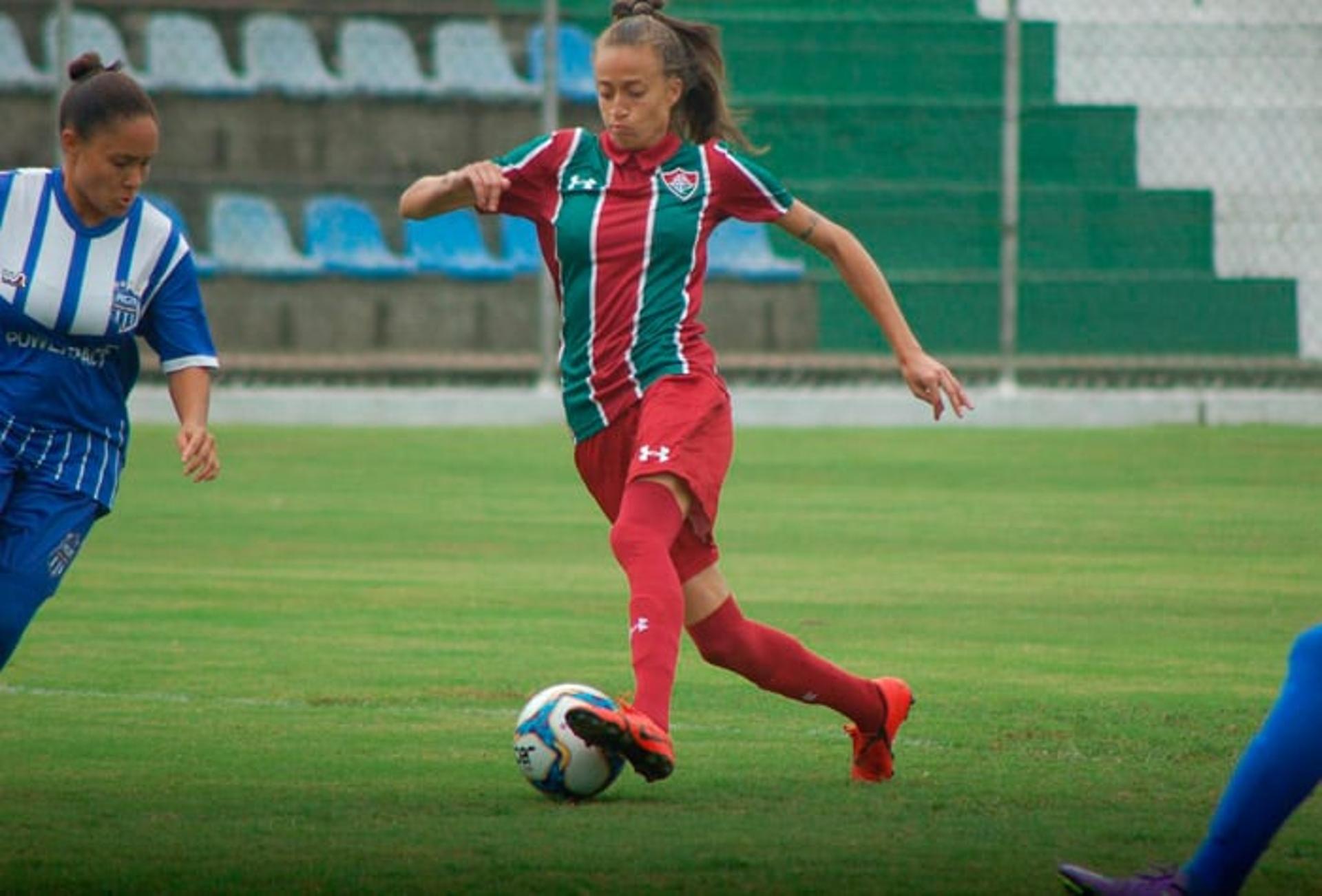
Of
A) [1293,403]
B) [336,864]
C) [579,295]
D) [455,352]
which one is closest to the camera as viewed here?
[336,864]

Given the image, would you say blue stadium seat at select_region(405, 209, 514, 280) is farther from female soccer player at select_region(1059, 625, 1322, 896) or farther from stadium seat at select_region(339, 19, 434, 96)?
female soccer player at select_region(1059, 625, 1322, 896)

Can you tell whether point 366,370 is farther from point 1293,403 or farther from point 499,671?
point 499,671

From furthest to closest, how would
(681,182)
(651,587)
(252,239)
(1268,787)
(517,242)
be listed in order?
(517,242)
(252,239)
(681,182)
(651,587)
(1268,787)

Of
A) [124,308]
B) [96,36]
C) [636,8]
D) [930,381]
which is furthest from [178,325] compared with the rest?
[96,36]

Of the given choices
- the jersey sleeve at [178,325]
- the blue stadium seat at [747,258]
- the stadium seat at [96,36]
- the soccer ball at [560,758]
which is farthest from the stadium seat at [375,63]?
the soccer ball at [560,758]

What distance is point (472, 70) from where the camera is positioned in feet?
66.8

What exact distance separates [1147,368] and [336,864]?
45.5 ft

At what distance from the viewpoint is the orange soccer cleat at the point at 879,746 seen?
6.29 metres

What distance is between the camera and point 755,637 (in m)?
6.29

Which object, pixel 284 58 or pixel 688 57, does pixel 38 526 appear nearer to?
pixel 688 57

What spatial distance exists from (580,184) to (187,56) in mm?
14239

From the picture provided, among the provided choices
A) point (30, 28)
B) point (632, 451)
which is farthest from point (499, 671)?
point (30, 28)

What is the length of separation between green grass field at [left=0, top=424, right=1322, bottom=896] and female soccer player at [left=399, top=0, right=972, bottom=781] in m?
0.31

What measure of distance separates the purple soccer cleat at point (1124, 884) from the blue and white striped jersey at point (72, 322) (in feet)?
8.43
